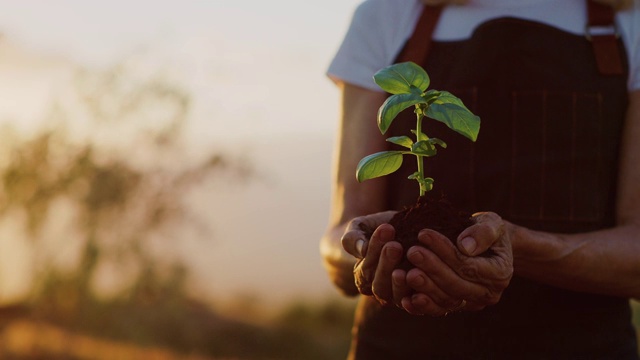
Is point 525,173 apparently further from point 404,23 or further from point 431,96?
point 431,96

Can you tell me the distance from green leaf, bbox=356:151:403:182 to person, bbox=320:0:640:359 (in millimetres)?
399

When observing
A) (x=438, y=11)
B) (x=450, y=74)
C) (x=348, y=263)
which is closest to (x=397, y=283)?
(x=348, y=263)

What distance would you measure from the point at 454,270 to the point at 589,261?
559 mm

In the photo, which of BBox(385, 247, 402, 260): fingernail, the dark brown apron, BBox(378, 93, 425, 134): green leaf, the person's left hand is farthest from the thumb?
the dark brown apron

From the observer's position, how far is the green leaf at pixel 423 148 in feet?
5.25

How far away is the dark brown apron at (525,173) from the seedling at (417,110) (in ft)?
1.61

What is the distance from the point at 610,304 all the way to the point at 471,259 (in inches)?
29.4

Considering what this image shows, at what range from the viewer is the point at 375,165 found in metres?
1.63

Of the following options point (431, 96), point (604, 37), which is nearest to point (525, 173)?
point (604, 37)

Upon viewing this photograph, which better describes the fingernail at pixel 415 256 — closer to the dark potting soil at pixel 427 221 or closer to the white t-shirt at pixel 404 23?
the dark potting soil at pixel 427 221

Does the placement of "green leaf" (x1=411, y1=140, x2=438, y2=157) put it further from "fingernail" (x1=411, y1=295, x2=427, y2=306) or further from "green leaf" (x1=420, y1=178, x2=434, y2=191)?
"fingernail" (x1=411, y1=295, x2=427, y2=306)

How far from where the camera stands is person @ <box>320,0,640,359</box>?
80.2 inches

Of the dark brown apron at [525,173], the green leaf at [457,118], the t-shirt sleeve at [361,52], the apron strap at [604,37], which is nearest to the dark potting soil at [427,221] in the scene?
the green leaf at [457,118]

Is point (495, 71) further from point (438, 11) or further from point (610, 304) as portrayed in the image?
point (610, 304)
